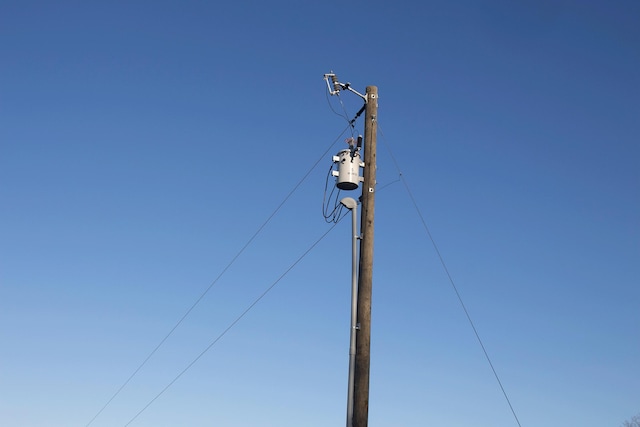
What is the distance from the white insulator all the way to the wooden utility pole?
0.51 ft

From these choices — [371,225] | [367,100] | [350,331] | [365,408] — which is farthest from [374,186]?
[365,408]

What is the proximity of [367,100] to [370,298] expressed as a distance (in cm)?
400

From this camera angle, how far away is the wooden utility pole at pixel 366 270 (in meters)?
13.3

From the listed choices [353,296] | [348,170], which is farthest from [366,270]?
[348,170]

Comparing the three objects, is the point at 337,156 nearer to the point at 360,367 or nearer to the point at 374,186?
the point at 374,186

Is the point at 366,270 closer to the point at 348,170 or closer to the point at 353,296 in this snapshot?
the point at 353,296

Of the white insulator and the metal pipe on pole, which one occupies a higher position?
the white insulator

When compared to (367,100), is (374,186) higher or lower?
lower

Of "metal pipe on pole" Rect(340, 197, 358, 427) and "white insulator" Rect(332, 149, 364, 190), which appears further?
"white insulator" Rect(332, 149, 364, 190)

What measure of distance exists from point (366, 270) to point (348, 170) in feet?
6.81

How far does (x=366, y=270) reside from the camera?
14047mm

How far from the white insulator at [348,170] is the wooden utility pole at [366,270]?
0.16 metres

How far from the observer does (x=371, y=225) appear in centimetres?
1445

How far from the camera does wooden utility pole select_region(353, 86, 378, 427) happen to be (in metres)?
13.3
